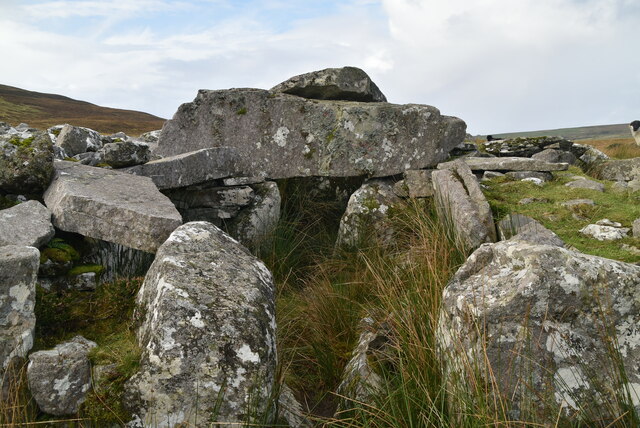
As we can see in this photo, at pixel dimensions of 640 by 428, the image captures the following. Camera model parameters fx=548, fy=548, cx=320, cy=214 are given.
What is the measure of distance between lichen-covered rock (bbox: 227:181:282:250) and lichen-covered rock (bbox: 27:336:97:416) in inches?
148

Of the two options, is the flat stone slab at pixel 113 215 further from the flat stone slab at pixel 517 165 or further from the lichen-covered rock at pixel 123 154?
the flat stone slab at pixel 517 165

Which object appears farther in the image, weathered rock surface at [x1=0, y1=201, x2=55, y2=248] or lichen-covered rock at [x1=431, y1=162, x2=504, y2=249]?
lichen-covered rock at [x1=431, y1=162, x2=504, y2=249]

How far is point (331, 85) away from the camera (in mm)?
8047

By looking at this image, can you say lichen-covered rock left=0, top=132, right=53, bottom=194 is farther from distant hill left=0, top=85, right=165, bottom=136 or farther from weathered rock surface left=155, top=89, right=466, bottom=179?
distant hill left=0, top=85, right=165, bottom=136

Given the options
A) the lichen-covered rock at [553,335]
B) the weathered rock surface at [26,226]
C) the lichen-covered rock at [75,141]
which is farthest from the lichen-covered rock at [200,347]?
the lichen-covered rock at [75,141]

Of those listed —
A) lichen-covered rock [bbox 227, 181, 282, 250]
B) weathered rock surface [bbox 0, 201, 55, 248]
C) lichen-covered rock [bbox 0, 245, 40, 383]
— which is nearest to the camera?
lichen-covered rock [bbox 0, 245, 40, 383]

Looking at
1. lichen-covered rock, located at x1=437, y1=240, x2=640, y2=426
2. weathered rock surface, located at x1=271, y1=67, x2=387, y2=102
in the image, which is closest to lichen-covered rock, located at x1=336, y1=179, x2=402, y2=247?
weathered rock surface, located at x1=271, y1=67, x2=387, y2=102

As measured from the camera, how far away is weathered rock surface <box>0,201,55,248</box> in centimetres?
417

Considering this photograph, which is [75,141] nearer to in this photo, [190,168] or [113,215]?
[190,168]

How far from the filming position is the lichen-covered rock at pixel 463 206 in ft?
16.6

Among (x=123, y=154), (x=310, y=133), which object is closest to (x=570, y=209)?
(x=310, y=133)

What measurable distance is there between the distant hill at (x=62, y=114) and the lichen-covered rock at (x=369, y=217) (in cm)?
3555

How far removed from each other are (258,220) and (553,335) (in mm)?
4675

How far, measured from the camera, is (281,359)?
12.4 ft
